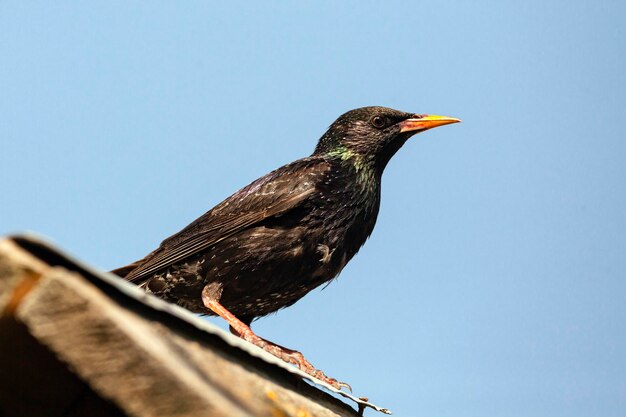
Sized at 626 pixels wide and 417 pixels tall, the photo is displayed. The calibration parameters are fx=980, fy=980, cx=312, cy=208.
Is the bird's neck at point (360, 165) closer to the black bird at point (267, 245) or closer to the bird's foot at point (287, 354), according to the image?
the black bird at point (267, 245)

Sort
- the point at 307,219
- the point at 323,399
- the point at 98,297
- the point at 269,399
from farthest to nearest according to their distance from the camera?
the point at 307,219, the point at 323,399, the point at 269,399, the point at 98,297

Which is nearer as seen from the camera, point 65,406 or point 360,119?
point 65,406

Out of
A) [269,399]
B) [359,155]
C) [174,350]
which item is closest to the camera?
[174,350]

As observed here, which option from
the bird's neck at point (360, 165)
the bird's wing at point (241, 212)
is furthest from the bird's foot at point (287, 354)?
the bird's neck at point (360, 165)

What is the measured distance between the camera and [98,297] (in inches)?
68.8

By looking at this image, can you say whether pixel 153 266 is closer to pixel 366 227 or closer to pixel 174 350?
pixel 366 227

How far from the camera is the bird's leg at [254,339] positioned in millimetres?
5266

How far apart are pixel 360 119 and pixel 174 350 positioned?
18.3 ft

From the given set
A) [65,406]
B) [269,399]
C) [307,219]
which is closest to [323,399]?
[269,399]

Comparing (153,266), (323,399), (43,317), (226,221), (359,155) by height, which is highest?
(359,155)

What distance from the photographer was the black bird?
6.21 metres

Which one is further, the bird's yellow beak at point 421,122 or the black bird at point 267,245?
the bird's yellow beak at point 421,122

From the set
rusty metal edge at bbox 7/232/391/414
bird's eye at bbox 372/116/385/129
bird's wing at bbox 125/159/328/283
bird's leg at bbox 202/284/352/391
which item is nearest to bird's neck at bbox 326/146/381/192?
bird's wing at bbox 125/159/328/283

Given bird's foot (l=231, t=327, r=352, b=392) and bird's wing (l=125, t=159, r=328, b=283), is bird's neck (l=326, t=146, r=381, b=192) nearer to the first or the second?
bird's wing (l=125, t=159, r=328, b=283)
